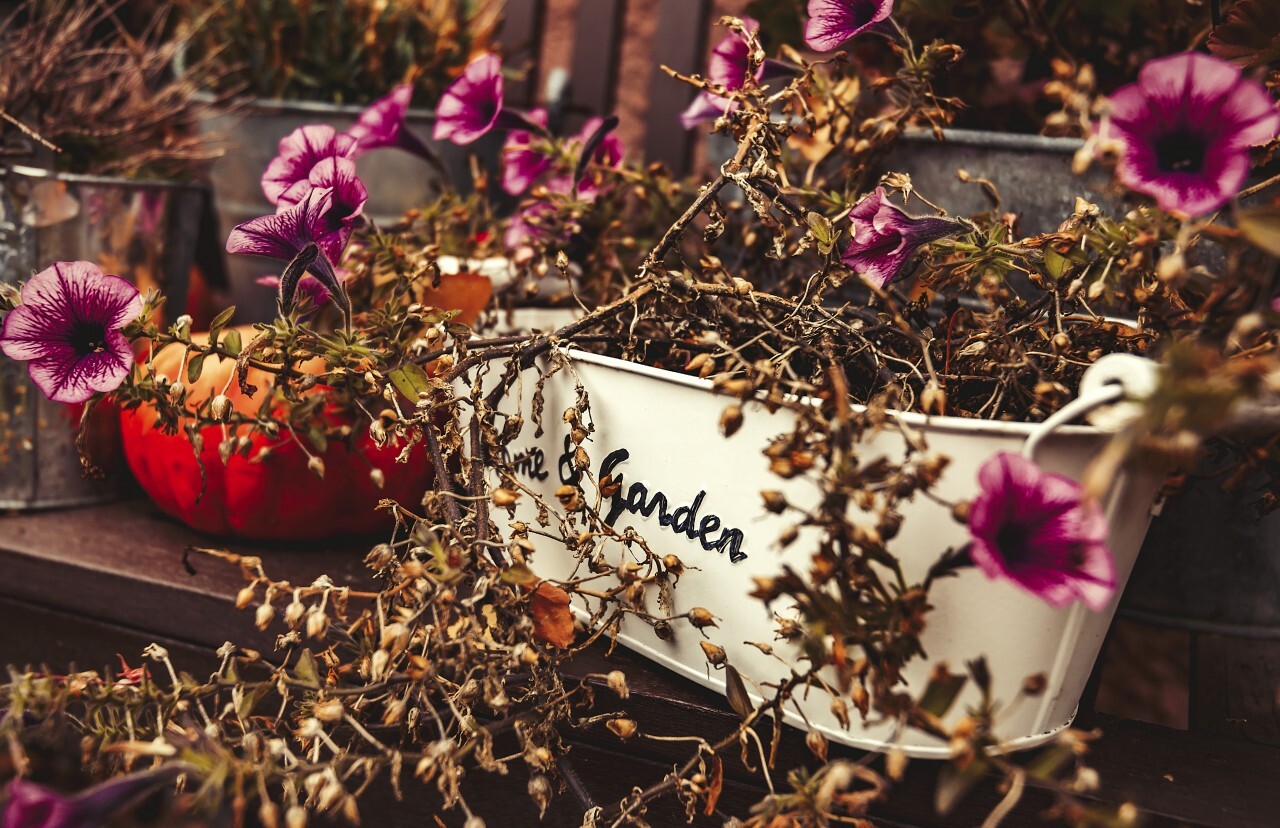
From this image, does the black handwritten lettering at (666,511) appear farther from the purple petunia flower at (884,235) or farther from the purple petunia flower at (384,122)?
the purple petunia flower at (384,122)

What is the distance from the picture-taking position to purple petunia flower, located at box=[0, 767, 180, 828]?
35 centimetres

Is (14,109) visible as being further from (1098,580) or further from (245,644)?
(1098,580)

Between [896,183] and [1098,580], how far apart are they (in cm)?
22

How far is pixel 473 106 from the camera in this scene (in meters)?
0.70

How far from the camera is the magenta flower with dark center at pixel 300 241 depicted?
506 millimetres

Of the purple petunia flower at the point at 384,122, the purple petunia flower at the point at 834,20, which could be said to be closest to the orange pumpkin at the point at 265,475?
the purple petunia flower at the point at 384,122

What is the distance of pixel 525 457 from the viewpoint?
566mm

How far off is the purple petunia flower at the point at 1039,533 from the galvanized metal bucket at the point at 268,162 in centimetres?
63

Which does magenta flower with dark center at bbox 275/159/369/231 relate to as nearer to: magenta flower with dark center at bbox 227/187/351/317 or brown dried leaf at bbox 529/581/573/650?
magenta flower with dark center at bbox 227/187/351/317

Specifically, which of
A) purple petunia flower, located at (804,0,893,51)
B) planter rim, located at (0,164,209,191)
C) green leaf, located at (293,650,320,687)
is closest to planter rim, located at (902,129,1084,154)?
purple petunia flower, located at (804,0,893,51)

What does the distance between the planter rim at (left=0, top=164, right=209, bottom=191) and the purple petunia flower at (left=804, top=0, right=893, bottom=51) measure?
562 millimetres

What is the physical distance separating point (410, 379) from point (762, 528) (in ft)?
0.67

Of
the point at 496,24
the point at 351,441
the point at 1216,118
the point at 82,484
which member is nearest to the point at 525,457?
the point at 351,441

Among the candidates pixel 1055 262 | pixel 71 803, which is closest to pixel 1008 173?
pixel 1055 262
